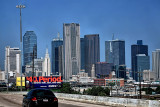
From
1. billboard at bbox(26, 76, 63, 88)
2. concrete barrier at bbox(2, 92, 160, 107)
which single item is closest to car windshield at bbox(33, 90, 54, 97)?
concrete barrier at bbox(2, 92, 160, 107)

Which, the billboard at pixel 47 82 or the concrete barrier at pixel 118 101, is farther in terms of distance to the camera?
the billboard at pixel 47 82

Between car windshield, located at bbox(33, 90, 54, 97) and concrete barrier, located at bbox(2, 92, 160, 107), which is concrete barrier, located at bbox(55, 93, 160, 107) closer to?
concrete barrier, located at bbox(2, 92, 160, 107)

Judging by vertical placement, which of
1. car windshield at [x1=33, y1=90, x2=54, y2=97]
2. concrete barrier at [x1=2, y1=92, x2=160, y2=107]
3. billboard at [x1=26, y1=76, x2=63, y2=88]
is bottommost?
billboard at [x1=26, y1=76, x2=63, y2=88]

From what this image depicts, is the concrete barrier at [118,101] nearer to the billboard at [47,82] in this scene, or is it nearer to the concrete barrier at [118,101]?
the concrete barrier at [118,101]

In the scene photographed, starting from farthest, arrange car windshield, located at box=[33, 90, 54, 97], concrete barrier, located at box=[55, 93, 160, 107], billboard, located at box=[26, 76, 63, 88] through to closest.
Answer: billboard, located at box=[26, 76, 63, 88], concrete barrier, located at box=[55, 93, 160, 107], car windshield, located at box=[33, 90, 54, 97]

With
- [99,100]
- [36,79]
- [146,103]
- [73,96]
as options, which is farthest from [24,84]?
[146,103]

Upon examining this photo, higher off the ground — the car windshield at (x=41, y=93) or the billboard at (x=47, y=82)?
the car windshield at (x=41, y=93)

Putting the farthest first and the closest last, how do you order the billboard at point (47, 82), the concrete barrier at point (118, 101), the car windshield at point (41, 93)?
the billboard at point (47, 82) < the concrete barrier at point (118, 101) < the car windshield at point (41, 93)

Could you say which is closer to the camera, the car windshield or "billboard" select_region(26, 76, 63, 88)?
the car windshield

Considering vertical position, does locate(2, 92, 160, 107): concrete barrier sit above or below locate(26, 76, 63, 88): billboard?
above

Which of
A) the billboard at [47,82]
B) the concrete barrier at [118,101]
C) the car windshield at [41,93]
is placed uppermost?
the car windshield at [41,93]

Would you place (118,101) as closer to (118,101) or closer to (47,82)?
(118,101)

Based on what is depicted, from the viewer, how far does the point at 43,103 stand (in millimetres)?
20078

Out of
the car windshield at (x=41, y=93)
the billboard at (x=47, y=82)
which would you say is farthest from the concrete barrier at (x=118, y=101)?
the billboard at (x=47, y=82)
